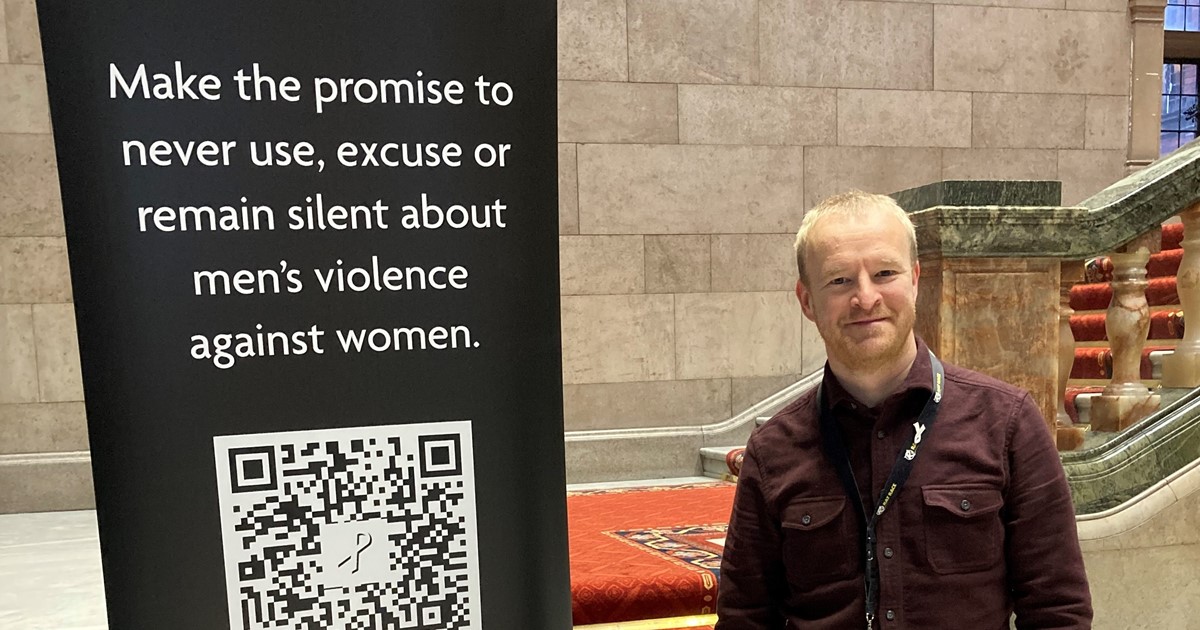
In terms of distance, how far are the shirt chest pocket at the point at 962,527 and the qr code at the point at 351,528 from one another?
0.89m

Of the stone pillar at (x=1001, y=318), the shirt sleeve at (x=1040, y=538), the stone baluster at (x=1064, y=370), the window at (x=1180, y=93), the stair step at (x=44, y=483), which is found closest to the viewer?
the shirt sleeve at (x=1040, y=538)

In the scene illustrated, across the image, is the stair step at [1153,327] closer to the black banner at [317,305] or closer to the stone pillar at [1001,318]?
the stone pillar at [1001,318]

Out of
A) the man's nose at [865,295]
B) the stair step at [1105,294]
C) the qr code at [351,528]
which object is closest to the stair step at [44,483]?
the qr code at [351,528]

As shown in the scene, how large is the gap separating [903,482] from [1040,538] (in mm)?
279

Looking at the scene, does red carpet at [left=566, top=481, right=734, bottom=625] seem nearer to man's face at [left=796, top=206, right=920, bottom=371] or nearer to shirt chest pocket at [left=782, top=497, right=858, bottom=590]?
shirt chest pocket at [left=782, top=497, right=858, bottom=590]

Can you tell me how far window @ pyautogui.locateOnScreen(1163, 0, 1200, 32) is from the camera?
8898 millimetres

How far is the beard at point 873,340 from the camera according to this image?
1487 mm

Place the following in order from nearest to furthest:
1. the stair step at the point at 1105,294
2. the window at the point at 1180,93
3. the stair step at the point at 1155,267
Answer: the stair step at the point at 1105,294 → the stair step at the point at 1155,267 → the window at the point at 1180,93

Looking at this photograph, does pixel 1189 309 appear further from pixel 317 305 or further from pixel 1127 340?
pixel 317 305

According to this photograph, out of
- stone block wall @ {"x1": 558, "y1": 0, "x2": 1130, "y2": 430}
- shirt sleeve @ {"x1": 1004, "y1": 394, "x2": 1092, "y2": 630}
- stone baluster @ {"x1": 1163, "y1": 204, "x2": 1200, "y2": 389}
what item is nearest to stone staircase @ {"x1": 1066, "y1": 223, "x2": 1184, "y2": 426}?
stone baluster @ {"x1": 1163, "y1": 204, "x2": 1200, "y2": 389}

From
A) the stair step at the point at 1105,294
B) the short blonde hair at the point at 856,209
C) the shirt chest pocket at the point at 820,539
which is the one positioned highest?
the short blonde hair at the point at 856,209

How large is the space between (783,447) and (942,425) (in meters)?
0.32

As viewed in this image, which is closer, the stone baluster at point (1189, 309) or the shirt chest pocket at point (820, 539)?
the shirt chest pocket at point (820, 539)

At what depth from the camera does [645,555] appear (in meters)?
3.32
